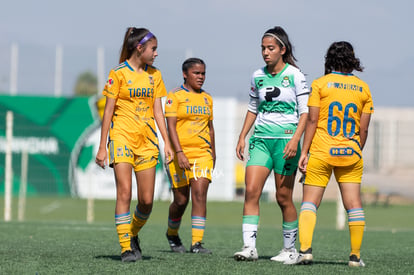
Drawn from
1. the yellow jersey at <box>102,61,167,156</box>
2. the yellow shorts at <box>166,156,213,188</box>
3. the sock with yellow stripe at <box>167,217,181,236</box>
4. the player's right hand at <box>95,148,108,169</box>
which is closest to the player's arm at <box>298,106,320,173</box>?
the yellow jersey at <box>102,61,167,156</box>

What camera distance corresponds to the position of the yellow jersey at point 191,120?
28.6ft

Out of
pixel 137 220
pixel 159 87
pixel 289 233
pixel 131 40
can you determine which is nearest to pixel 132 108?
pixel 159 87

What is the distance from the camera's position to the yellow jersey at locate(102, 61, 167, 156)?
286 inches

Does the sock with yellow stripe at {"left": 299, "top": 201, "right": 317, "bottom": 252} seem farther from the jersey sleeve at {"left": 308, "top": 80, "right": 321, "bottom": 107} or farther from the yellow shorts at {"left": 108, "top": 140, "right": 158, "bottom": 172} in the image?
the yellow shorts at {"left": 108, "top": 140, "right": 158, "bottom": 172}

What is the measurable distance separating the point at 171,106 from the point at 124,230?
1.93 meters

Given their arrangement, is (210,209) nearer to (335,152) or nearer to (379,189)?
(379,189)

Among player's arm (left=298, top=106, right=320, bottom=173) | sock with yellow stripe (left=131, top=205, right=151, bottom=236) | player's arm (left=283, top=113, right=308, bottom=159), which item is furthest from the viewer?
sock with yellow stripe (left=131, top=205, right=151, bottom=236)

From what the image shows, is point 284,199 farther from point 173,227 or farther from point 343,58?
point 173,227

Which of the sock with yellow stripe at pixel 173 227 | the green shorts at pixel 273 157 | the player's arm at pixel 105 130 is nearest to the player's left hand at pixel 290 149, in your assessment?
the green shorts at pixel 273 157

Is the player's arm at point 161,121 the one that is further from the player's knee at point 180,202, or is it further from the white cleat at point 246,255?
the player's knee at point 180,202

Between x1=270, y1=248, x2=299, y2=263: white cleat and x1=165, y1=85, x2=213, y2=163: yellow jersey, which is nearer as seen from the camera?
x1=270, y1=248, x2=299, y2=263: white cleat

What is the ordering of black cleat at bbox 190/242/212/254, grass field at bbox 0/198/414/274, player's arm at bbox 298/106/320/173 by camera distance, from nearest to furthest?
1. grass field at bbox 0/198/414/274
2. player's arm at bbox 298/106/320/173
3. black cleat at bbox 190/242/212/254

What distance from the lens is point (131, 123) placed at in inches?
287

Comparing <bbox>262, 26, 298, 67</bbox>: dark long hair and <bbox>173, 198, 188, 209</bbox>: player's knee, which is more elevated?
<bbox>262, 26, 298, 67</bbox>: dark long hair
